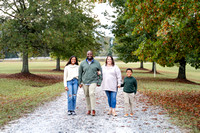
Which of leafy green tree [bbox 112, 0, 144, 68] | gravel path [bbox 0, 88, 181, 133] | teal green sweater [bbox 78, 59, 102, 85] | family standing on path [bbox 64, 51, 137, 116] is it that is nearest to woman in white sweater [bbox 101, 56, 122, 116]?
family standing on path [bbox 64, 51, 137, 116]

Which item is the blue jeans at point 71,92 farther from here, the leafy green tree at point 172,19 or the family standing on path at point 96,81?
the leafy green tree at point 172,19

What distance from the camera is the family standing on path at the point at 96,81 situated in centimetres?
Answer: 729

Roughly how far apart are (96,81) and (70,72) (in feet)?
3.24

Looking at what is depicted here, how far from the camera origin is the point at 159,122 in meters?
6.67

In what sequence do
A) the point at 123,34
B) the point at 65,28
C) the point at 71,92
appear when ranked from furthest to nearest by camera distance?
the point at 65,28 < the point at 123,34 < the point at 71,92

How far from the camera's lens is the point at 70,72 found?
7.64 meters

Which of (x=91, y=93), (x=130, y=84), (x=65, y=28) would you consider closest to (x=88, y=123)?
(x=91, y=93)

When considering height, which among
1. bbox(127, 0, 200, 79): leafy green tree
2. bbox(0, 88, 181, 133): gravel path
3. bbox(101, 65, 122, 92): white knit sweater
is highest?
bbox(127, 0, 200, 79): leafy green tree

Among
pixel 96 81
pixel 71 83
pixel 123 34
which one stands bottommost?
pixel 71 83

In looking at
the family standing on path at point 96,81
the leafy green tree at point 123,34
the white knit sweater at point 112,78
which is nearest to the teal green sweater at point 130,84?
the family standing on path at point 96,81

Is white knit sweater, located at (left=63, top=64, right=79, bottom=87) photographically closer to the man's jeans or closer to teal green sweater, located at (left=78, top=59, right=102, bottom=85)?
teal green sweater, located at (left=78, top=59, right=102, bottom=85)

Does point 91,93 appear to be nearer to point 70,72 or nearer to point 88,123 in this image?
point 70,72

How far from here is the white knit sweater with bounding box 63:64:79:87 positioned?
7.60 m

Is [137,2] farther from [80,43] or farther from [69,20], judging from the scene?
[80,43]
